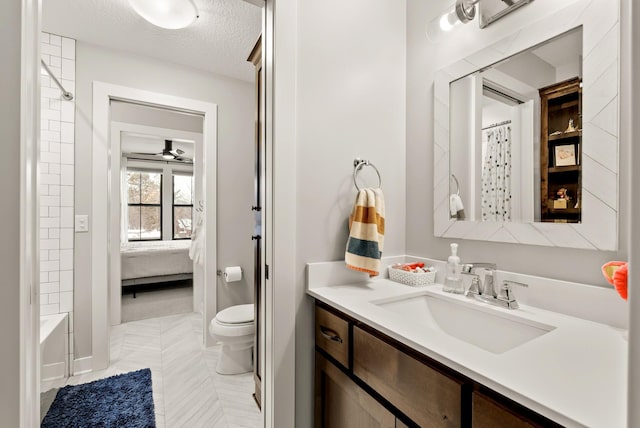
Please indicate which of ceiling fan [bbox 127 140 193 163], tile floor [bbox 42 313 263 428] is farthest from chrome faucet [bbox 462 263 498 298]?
ceiling fan [bbox 127 140 193 163]

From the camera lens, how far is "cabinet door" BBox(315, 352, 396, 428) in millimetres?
898

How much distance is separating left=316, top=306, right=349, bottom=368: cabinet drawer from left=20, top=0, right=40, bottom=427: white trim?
36.1 inches

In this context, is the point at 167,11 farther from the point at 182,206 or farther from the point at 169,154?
the point at 182,206

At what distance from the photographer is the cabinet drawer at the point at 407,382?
0.69 m

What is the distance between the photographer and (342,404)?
3.50 ft

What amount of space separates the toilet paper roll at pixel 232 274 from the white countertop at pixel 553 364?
6.29 ft

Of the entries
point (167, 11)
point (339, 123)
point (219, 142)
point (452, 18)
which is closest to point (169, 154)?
point (219, 142)

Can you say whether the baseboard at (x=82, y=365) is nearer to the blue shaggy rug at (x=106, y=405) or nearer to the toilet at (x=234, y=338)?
the blue shaggy rug at (x=106, y=405)

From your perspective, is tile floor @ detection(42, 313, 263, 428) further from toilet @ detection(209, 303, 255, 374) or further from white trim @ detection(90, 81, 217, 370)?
white trim @ detection(90, 81, 217, 370)

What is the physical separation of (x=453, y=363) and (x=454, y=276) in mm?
635

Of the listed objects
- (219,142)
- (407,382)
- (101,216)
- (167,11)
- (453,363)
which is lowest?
(407,382)

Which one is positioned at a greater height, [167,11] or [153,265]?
[167,11]

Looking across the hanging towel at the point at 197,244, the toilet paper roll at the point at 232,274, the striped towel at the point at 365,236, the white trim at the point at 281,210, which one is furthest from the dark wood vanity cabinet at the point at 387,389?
the hanging towel at the point at 197,244

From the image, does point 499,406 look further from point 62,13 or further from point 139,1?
point 62,13
